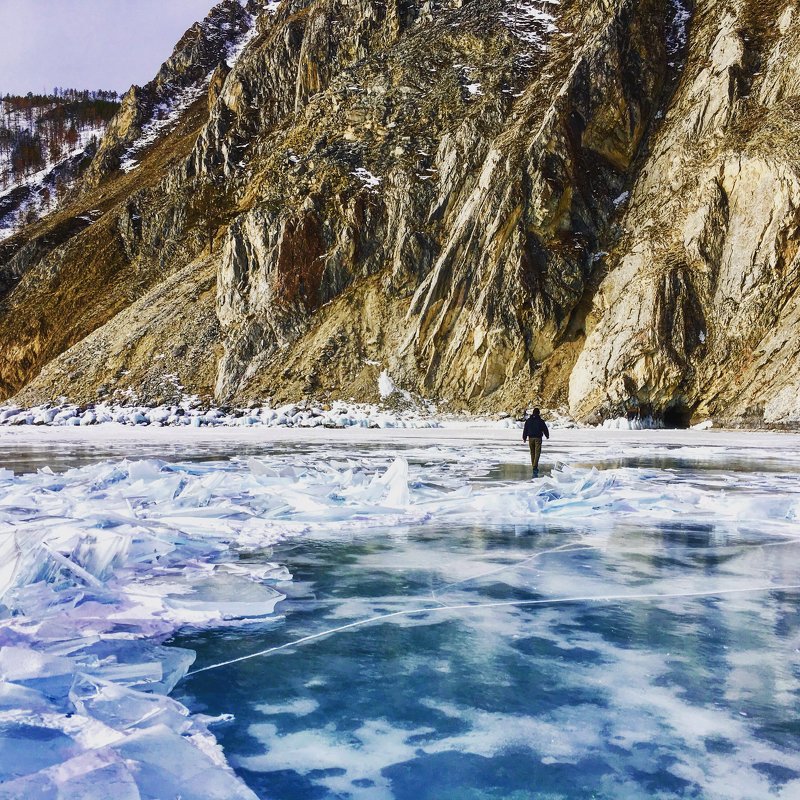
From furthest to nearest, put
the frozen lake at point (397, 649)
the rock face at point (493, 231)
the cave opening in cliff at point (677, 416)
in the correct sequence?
the rock face at point (493, 231)
the cave opening in cliff at point (677, 416)
the frozen lake at point (397, 649)

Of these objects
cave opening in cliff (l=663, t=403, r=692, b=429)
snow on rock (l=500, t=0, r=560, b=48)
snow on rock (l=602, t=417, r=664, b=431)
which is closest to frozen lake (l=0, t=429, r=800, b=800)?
snow on rock (l=602, t=417, r=664, b=431)

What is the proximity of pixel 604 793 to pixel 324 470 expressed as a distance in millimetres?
11021

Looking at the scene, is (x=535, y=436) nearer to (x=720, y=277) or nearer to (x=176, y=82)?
(x=720, y=277)


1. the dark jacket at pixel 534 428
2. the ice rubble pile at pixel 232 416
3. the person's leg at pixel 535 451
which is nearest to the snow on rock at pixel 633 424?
the ice rubble pile at pixel 232 416

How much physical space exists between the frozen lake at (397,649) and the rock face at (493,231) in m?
26.1

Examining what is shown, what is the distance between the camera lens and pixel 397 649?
4.48 m

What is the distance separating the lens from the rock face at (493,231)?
34.3 m

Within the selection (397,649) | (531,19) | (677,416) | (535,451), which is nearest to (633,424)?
(677,416)

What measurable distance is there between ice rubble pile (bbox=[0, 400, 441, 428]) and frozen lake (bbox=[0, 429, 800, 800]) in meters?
26.4

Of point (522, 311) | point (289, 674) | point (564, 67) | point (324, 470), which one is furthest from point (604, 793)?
point (564, 67)

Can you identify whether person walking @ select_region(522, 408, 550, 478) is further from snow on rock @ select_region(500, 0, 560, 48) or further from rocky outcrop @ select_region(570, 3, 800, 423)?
snow on rock @ select_region(500, 0, 560, 48)

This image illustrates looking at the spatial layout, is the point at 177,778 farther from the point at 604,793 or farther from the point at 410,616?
the point at 410,616

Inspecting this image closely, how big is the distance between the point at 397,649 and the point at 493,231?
3802cm

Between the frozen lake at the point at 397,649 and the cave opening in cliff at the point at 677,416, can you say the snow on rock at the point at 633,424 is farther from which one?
the frozen lake at the point at 397,649
